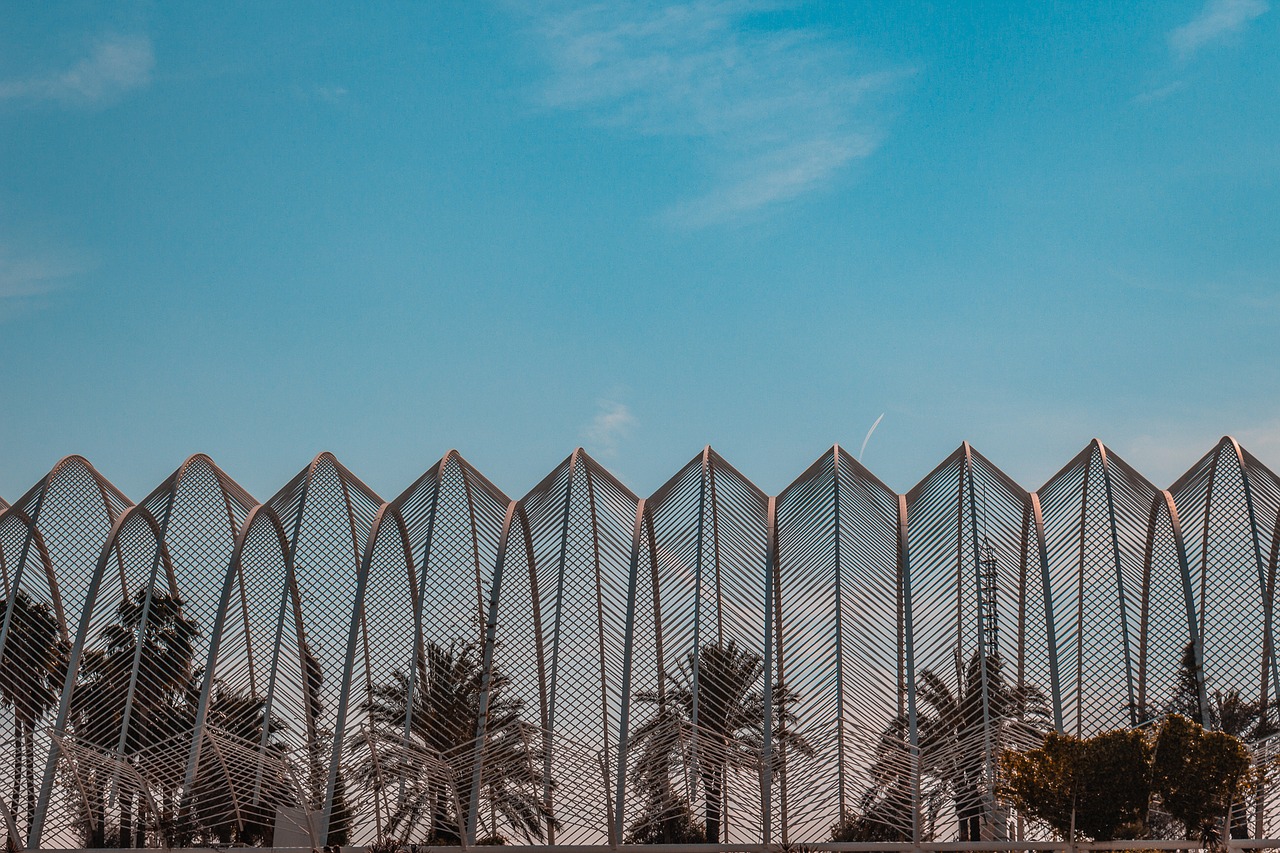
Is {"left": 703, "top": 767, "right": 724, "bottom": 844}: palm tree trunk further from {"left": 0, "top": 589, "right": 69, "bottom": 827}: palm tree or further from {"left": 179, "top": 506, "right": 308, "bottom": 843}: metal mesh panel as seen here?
{"left": 0, "top": 589, "right": 69, "bottom": 827}: palm tree

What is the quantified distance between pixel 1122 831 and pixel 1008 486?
11274 millimetres

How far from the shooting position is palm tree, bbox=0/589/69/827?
32062mm

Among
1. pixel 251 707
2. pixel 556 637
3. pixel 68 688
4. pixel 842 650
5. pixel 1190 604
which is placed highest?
pixel 1190 604

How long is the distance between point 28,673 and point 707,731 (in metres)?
17.6

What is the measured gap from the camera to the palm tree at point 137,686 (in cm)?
3253

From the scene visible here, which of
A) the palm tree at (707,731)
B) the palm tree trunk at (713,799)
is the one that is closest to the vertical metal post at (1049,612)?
the palm tree at (707,731)

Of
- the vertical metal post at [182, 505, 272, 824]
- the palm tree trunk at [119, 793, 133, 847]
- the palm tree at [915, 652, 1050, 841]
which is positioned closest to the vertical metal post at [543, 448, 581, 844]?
the vertical metal post at [182, 505, 272, 824]

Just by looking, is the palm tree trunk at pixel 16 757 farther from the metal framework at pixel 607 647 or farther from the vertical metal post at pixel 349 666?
the vertical metal post at pixel 349 666

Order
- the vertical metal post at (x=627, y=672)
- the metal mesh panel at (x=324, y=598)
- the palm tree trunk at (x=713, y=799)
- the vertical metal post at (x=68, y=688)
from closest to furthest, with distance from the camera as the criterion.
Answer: the vertical metal post at (x=627, y=672) → the vertical metal post at (x=68, y=688) → the palm tree trunk at (x=713, y=799) → the metal mesh panel at (x=324, y=598)

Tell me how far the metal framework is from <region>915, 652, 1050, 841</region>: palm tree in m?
0.11

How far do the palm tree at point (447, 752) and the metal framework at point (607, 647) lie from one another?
0.09 m

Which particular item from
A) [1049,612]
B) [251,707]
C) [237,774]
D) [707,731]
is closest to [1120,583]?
[1049,612]

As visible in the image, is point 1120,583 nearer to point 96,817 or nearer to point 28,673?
point 96,817

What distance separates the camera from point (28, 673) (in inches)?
1337
